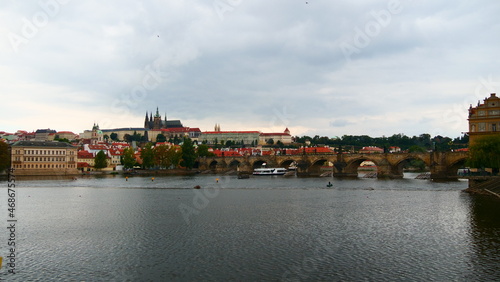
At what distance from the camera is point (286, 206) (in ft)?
114

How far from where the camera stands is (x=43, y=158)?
293ft

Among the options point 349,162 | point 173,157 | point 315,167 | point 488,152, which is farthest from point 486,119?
point 173,157

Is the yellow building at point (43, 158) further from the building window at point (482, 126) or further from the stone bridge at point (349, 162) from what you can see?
the building window at point (482, 126)

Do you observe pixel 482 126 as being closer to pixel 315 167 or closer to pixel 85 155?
pixel 315 167

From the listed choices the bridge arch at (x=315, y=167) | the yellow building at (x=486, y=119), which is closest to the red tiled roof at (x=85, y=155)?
the bridge arch at (x=315, y=167)

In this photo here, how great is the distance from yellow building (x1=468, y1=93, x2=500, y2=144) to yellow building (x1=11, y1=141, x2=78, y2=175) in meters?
77.5

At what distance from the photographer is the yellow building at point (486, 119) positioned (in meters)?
58.2

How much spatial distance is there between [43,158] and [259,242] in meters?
81.0

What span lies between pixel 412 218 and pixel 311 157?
61.8 meters

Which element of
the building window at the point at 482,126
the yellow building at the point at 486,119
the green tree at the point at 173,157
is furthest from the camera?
the green tree at the point at 173,157

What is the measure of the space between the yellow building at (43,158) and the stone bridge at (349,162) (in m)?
32.8

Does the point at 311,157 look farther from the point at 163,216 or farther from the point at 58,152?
the point at 163,216

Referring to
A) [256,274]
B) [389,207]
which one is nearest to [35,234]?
[256,274]

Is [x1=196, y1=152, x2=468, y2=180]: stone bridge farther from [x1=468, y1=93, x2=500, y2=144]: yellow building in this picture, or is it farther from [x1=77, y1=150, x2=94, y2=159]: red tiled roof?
[x1=77, y1=150, x2=94, y2=159]: red tiled roof
